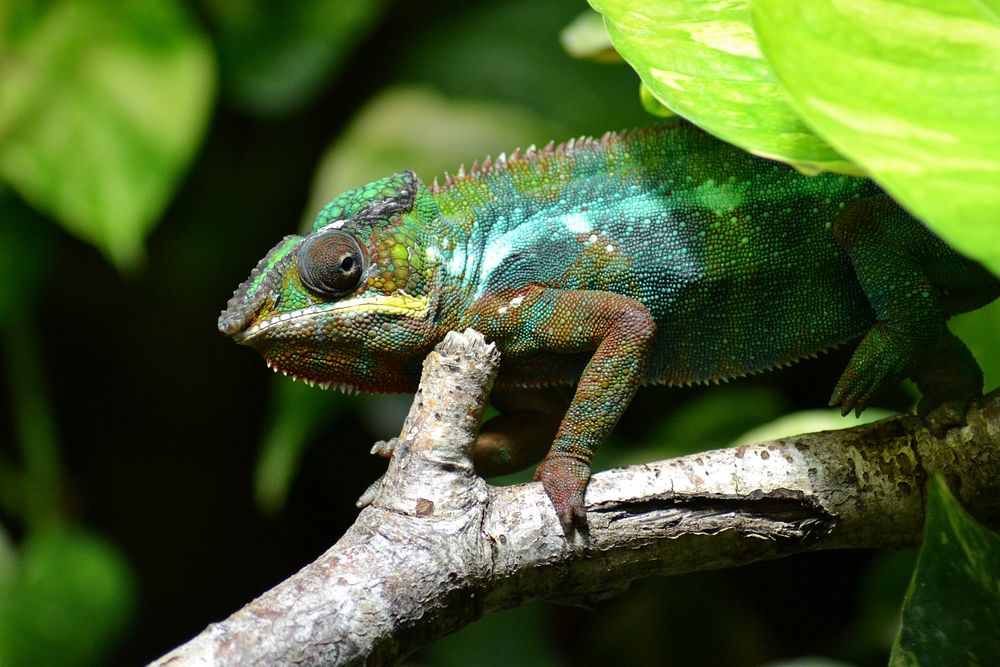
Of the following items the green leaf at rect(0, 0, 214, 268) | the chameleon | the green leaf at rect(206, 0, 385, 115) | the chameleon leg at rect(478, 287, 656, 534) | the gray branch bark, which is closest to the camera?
the gray branch bark

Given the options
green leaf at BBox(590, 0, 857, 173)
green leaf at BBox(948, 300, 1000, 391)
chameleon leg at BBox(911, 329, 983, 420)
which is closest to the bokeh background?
green leaf at BBox(948, 300, 1000, 391)

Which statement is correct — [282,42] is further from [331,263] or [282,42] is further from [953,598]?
[953,598]

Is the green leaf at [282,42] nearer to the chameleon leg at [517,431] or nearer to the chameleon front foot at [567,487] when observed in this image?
the chameleon leg at [517,431]

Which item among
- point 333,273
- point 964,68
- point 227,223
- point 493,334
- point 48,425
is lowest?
point 48,425

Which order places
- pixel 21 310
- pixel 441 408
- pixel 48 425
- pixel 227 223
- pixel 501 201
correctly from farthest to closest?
pixel 227 223, pixel 48 425, pixel 21 310, pixel 501 201, pixel 441 408

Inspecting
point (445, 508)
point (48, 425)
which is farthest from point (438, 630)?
point (48, 425)

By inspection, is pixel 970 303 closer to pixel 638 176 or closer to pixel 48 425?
pixel 638 176

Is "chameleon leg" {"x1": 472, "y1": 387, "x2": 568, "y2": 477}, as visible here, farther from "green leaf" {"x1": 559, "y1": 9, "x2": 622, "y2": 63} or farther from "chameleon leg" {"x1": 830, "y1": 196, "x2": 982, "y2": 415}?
"green leaf" {"x1": 559, "y1": 9, "x2": 622, "y2": 63}
